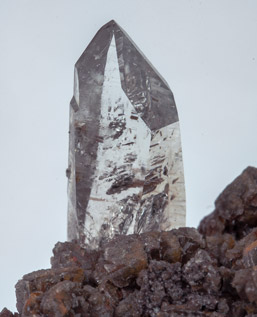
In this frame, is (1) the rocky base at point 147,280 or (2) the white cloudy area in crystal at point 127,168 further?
(2) the white cloudy area in crystal at point 127,168

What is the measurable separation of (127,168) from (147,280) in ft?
1.33

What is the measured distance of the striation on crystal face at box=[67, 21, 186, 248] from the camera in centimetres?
154

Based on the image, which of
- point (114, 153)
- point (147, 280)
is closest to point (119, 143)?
point (114, 153)

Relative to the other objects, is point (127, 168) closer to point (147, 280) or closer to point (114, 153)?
point (114, 153)

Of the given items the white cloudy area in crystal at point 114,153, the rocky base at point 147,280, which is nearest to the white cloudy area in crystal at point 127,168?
the white cloudy area in crystal at point 114,153

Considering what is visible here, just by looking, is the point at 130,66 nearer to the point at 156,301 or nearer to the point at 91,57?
the point at 91,57

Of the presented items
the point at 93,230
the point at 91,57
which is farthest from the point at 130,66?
the point at 93,230

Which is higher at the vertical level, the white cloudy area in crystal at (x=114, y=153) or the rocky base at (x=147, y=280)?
the white cloudy area in crystal at (x=114, y=153)

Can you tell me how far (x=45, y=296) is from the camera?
3.92ft

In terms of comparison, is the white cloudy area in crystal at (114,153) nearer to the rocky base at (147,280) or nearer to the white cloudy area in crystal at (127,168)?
the white cloudy area in crystal at (127,168)

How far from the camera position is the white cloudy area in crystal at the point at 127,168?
1.55 meters

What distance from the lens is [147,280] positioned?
1.25m

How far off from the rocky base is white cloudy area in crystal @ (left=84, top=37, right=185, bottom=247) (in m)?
0.16

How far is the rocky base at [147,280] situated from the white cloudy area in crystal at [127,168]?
0.16 metres
